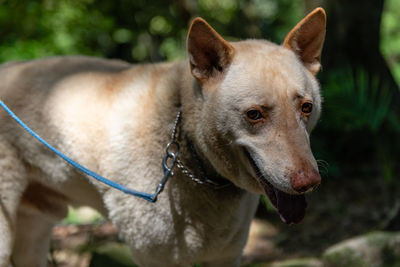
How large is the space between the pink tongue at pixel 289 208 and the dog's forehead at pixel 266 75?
49 cm

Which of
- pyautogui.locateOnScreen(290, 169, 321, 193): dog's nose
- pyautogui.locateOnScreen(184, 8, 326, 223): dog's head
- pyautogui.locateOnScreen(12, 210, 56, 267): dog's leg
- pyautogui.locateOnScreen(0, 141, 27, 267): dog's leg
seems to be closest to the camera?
pyautogui.locateOnScreen(290, 169, 321, 193): dog's nose

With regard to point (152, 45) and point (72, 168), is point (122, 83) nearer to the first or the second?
point (72, 168)

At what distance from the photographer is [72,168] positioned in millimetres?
2746

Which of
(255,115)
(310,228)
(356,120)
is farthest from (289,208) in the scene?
(356,120)

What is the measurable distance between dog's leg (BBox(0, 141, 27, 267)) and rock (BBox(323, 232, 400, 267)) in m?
2.59

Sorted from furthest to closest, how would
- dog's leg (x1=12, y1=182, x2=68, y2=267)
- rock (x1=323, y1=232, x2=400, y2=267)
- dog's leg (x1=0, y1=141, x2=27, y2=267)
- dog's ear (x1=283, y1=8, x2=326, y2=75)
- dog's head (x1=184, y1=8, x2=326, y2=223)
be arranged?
rock (x1=323, y1=232, x2=400, y2=267), dog's leg (x1=12, y1=182, x2=68, y2=267), dog's leg (x1=0, y1=141, x2=27, y2=267), dog's ear (x1=283, y1=8, x2=326, y2=75), dog's head (x1=184, y1=8, x2=326, y2=223)

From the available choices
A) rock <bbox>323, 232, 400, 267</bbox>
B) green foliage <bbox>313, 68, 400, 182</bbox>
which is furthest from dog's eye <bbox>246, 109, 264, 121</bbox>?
green foliage <bbox>313, 68, 400, 182</bbox>

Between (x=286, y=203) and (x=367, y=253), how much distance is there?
6.57ft

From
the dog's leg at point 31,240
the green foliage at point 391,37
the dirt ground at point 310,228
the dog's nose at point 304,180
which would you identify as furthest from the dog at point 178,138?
the green foliage at point 391,37

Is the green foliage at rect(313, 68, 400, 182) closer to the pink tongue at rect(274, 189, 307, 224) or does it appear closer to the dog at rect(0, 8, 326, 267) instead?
the dog at rect(0, 8, 326, 267)

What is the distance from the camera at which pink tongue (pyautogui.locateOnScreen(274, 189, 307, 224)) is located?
84.7 inches

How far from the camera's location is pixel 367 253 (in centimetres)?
373

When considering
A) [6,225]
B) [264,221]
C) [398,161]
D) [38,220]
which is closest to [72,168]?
[6,225]

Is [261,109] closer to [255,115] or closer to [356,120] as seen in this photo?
[255,115]
